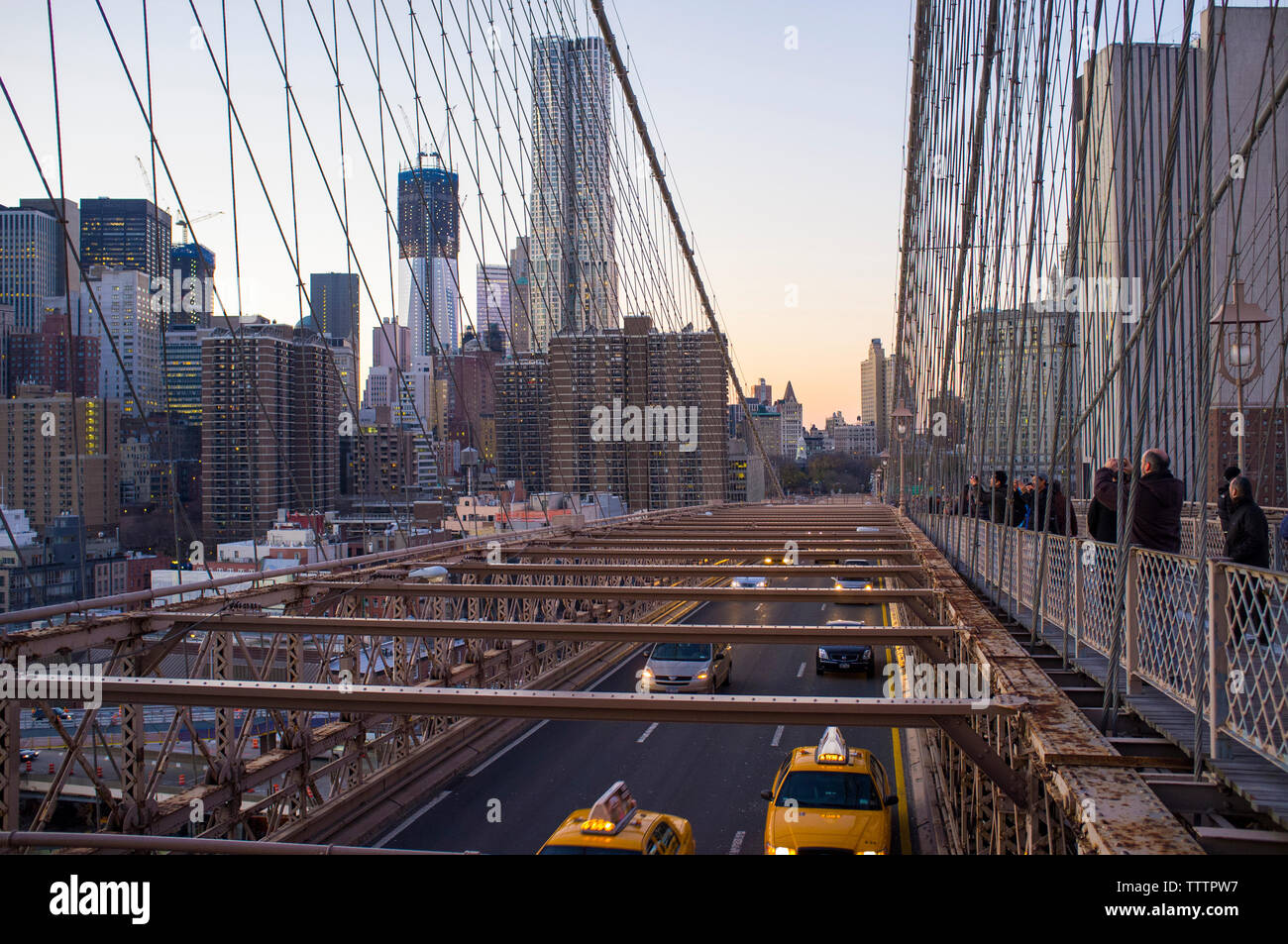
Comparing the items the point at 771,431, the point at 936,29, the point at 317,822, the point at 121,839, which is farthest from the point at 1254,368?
the point at 771,431

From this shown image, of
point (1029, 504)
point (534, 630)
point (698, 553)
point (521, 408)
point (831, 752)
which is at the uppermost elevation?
point (521, 408)

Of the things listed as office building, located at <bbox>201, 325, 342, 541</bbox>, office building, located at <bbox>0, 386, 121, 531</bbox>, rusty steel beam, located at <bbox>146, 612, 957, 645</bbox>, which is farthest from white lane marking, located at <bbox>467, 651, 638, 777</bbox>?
office building, located at <bbox>0, 386, 121, 531</bbox>

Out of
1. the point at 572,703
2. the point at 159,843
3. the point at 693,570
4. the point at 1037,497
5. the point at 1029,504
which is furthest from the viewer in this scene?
the point at 1029,504

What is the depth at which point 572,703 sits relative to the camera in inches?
217

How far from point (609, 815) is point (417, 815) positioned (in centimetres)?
396

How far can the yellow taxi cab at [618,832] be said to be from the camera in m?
8.20

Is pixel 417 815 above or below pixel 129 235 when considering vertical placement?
below

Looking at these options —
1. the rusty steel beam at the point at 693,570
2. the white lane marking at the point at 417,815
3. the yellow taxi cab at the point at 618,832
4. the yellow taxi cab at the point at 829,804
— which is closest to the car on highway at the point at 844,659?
the rusty steel beam at the point at 693,570

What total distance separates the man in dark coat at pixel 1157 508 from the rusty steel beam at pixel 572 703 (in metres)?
2.23

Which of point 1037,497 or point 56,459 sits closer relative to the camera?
point 1037,497

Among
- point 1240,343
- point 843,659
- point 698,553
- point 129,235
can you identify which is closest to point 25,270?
point 698,553

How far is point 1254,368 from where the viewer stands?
12.1 metres

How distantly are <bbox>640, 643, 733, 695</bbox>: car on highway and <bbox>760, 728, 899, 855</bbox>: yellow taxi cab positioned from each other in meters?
5.92

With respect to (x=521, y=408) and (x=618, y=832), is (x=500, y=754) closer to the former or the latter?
(x=618, y=832)
